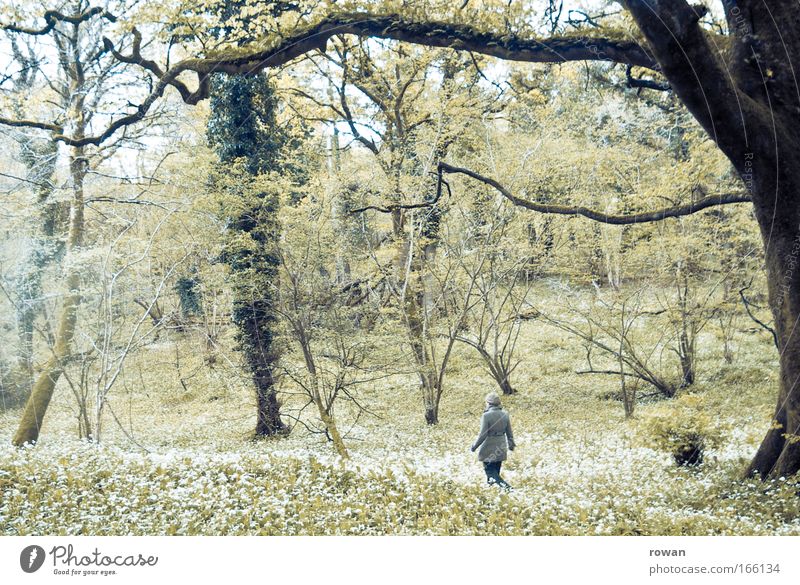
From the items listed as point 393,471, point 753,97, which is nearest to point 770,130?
point 753,97

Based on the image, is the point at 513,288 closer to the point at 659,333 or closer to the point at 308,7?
the point at 659,333

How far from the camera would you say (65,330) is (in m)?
4.69

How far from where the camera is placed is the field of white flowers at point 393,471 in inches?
129

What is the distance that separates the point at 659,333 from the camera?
5.46m

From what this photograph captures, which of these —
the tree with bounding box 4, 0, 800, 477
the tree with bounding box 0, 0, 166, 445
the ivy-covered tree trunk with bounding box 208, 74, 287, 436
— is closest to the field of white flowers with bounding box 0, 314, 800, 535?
the ivy-covered tree trunk with bounding box 208, 74, 287, 436

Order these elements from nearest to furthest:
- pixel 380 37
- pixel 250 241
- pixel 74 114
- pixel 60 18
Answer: pixel 380 37, pixel 60 18, pixel 74 114, pixel 250 241

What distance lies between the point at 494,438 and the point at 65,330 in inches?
147

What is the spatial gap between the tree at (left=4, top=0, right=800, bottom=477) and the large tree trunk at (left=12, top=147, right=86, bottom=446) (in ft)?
12.1

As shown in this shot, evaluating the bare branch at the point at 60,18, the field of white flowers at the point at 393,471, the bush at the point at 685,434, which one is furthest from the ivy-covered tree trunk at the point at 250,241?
the bush at the point at 685,434

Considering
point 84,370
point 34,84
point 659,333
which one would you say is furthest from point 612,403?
point 34,84

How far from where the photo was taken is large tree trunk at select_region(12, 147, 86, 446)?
448cm

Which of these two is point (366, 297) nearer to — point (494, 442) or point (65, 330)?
point (494, 442)

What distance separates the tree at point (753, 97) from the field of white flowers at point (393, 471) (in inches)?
21.6

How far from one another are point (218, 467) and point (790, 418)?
3.64 metres
